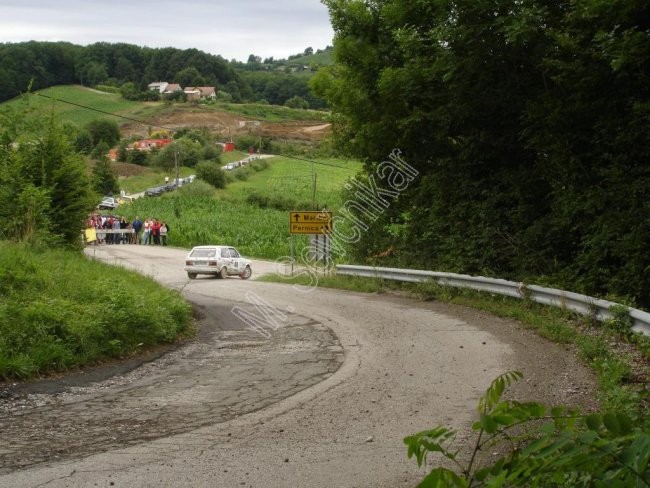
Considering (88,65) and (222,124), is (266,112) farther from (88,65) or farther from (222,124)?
(88,65)

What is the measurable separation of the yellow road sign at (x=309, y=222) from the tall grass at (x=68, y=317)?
11954 millimetres

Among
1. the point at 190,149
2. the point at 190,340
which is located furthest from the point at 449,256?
the point at 190,149

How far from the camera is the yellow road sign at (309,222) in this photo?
28094 millimetres

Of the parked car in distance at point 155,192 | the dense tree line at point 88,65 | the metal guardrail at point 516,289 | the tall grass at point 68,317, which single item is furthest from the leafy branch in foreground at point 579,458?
the dense tree line at point 88,65

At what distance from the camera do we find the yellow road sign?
28.1m

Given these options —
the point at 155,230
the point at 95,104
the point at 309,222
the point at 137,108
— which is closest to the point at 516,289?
the point at 309,222

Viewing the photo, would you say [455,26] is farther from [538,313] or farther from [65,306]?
[65,306]

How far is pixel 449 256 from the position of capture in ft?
69.2

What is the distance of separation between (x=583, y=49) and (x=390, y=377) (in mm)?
8954

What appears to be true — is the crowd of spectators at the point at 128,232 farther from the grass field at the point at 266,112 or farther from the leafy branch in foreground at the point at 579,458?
the grass field at the point at 266,112

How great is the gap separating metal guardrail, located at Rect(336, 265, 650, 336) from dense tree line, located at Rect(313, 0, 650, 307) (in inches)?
22.2

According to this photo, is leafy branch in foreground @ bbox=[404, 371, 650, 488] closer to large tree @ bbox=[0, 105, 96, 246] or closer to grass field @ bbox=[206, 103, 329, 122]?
large tree @ bbox=[0, 105, 96, 246]

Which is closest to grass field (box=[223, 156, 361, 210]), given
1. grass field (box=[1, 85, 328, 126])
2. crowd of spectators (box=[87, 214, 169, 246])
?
crowd of spectators (box=[87, 214, 169, 246])

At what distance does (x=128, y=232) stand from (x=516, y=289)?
1797 inches
